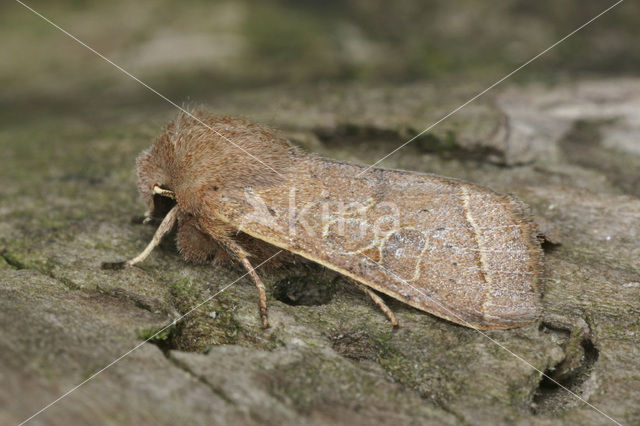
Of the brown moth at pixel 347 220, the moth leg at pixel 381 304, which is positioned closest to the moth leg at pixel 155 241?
the brown moth at pixel 347 220

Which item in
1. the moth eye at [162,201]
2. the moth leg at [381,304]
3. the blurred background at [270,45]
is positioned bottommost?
the moth leg at [381,304]

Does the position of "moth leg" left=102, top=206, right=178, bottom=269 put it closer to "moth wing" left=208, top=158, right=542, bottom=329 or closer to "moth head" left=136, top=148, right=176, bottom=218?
"moth head" left=136, top=148, right=176, bottom=218

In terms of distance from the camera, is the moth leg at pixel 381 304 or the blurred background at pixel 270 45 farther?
the blurred background at pixel 270 45

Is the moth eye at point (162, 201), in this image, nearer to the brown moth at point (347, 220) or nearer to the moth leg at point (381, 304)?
the brown moth at point (347, 220)

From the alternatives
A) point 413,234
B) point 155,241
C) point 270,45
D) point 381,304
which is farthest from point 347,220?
point 270,45

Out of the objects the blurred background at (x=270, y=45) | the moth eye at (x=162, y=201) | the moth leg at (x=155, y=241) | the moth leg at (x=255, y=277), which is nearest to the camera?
the moth leg at (x=255, y=277)

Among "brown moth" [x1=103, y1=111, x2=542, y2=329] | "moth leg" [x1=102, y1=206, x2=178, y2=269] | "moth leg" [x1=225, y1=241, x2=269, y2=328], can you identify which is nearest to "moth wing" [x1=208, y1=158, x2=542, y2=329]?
"brown moth" [x1=103, y1=111, x2=542, y2=329]

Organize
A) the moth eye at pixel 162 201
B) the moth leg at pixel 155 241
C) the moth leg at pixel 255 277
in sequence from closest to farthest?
the moth leg at pixel 255 277
the moth leg at pixel 155 241
the moth eye at pixel 162 201
